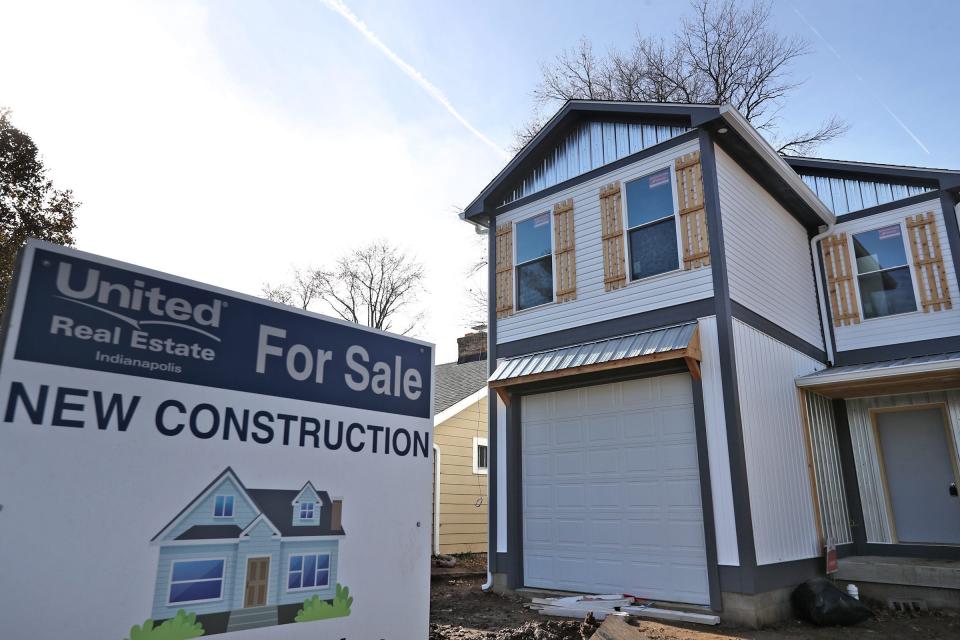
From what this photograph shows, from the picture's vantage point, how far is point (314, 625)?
90.5 inches

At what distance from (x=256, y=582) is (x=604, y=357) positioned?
6807mm

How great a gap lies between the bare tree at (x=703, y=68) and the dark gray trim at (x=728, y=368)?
1085 cm

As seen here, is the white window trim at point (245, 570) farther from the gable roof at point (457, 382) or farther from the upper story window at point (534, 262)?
the gable roof at point (457, 382)

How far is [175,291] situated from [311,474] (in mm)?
847

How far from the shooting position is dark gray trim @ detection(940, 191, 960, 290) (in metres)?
9.62

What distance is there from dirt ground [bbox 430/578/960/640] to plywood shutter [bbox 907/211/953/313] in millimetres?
4708

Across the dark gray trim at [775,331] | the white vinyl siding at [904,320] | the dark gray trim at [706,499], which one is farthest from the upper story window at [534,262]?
the white vinyl siding at [904,320]

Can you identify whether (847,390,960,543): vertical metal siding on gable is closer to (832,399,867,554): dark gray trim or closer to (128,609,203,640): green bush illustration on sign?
(832,399,867,554): dark gray trim

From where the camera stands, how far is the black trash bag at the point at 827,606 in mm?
7004

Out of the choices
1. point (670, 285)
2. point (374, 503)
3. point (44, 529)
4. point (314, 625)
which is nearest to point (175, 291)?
point (44, 529)

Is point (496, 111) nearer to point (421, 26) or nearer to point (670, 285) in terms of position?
point (421, 26)

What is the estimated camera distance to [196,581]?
6.75 feet

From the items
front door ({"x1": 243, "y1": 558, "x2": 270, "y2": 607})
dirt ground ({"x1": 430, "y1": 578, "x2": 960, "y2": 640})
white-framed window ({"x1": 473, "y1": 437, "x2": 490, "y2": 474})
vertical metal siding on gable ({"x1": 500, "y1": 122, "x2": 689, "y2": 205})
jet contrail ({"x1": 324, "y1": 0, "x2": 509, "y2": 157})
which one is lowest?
dirt ground ({"x1": 430, "y1": 578, "x2": 960, "y2": 640})

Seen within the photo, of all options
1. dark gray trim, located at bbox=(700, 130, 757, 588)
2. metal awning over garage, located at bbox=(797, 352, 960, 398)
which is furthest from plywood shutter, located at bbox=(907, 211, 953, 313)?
dark gray trim, located at bbox=(700, 130, 757, 588)
